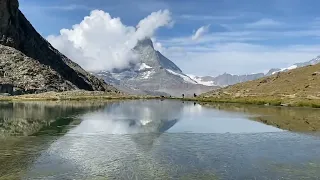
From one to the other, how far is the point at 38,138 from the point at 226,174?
28.2 meters

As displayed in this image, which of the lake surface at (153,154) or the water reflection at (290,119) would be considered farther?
the water reflection at (290,119)

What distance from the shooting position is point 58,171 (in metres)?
33.4

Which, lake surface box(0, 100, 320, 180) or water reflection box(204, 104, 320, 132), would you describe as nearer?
lake surface box(0, 100, 320, 180)

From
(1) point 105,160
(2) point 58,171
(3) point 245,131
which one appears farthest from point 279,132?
(2) point 58,171

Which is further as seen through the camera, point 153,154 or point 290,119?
point 290,119

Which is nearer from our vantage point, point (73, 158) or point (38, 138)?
point (73, 158)

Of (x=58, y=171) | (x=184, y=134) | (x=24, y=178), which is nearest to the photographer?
(x=24, y=178)

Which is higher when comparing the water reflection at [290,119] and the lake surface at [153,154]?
the water reflection at [290,119]

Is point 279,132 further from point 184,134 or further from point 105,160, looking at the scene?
point 105,160

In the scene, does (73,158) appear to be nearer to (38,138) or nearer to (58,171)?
(58,171)

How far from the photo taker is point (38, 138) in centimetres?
5169

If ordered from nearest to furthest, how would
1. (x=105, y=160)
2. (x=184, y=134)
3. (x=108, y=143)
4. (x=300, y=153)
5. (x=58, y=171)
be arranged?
(x=58, y=171)
(x=105, y=160)
(x=300, y=153)
(x=108, y=143)
(x=184, y=134)

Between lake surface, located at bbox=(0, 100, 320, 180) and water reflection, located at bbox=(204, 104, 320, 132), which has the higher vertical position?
water reflection, located at bbox=(204, 104, 320, 132)

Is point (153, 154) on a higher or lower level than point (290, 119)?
lower
